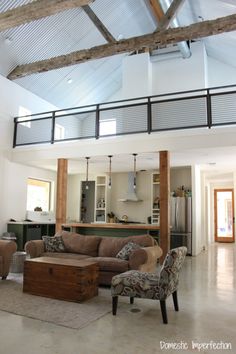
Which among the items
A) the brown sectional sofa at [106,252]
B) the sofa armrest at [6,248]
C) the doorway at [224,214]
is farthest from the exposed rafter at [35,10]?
the doorway at [224,214]

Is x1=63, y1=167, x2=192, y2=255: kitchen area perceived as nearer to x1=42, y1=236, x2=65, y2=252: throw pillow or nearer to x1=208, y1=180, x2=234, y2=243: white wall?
x1=42, y1=236, x2=65, y2=252: throw pillow

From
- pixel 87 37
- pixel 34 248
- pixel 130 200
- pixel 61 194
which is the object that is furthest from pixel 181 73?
pixel 34 248

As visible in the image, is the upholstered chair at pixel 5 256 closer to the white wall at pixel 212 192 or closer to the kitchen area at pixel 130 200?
the kitchen area at pixel 130 200

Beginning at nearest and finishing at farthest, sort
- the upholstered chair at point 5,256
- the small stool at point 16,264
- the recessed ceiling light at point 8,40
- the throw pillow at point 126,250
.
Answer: the throw pillow at point 126,250
the upholstered chair at point 5,256
the small stool at point 16,264
the recessed ceiling light at point 8,40

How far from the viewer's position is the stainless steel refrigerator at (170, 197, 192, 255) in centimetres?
883

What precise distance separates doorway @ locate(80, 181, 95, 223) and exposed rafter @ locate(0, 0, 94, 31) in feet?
21.1

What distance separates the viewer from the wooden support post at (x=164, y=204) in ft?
21.6

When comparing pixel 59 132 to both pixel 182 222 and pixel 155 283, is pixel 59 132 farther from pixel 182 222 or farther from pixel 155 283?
pixel 155 283

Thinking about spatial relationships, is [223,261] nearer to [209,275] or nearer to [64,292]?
[209,275]

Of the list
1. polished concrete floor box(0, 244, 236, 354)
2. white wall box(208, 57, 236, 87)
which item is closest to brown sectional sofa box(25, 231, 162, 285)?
polished concrete floor box(0, 244, 236, 354)

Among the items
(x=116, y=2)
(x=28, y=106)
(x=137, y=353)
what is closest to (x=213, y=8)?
(x=116, y=2)

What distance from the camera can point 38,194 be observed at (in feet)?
33.0

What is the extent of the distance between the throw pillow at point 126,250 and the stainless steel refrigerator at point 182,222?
3.91m

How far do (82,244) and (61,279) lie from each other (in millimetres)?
1561
